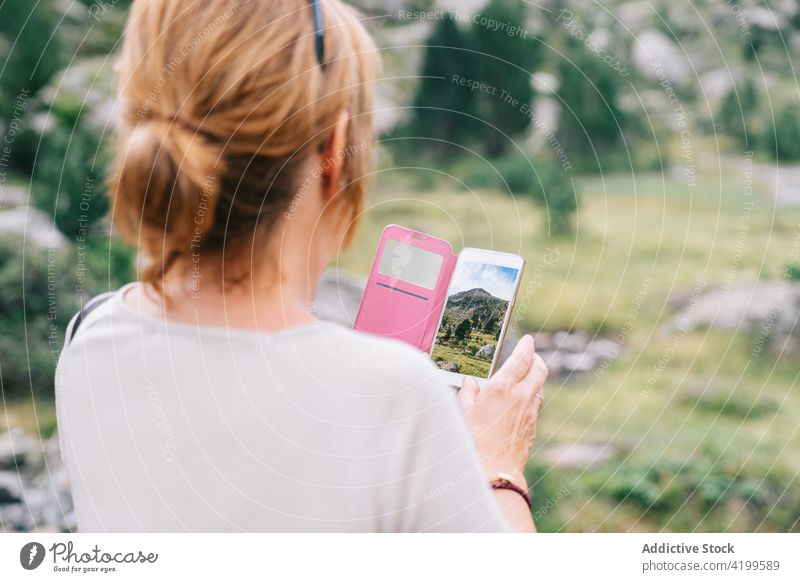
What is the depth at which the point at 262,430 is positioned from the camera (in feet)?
1.50

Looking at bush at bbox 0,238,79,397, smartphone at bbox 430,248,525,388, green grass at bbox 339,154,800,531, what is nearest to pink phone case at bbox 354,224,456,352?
smartphone at bbox 430,248,525,388

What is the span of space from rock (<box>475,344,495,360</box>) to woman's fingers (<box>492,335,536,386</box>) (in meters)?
0.04

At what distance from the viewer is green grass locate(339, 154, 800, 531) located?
147 centimetres

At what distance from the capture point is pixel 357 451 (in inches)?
17.3

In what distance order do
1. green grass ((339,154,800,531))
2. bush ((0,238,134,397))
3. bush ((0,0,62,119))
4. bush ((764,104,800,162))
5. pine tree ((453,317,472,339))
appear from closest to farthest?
1. pine tree ((453,317,472,339))
2. green grass ((339,154,800,531))
3. bush ((0,238,134,397))
4. bush ((0,0,62,119))
5. bush ((764,104,800,162))

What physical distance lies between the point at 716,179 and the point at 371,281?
155 centimetres

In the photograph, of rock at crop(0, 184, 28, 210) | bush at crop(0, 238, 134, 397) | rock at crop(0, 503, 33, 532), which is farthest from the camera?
rock at crop(0, 184, 28, 210)

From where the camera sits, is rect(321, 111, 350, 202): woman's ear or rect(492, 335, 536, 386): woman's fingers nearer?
rect(321, 111, 350, 202): woman's ear

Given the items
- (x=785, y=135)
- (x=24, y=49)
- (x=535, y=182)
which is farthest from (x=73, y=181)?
(x=785, y=135)

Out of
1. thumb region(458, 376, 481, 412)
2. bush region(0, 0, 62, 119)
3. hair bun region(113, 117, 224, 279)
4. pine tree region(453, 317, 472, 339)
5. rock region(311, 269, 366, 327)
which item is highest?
bush region(0, 0, 62, 119)

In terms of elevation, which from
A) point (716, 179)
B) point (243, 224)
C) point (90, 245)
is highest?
point (716, 179)

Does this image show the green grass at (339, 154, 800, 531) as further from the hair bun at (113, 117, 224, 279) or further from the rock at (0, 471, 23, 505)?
the hair bun at (113, 117, 224, 279)
